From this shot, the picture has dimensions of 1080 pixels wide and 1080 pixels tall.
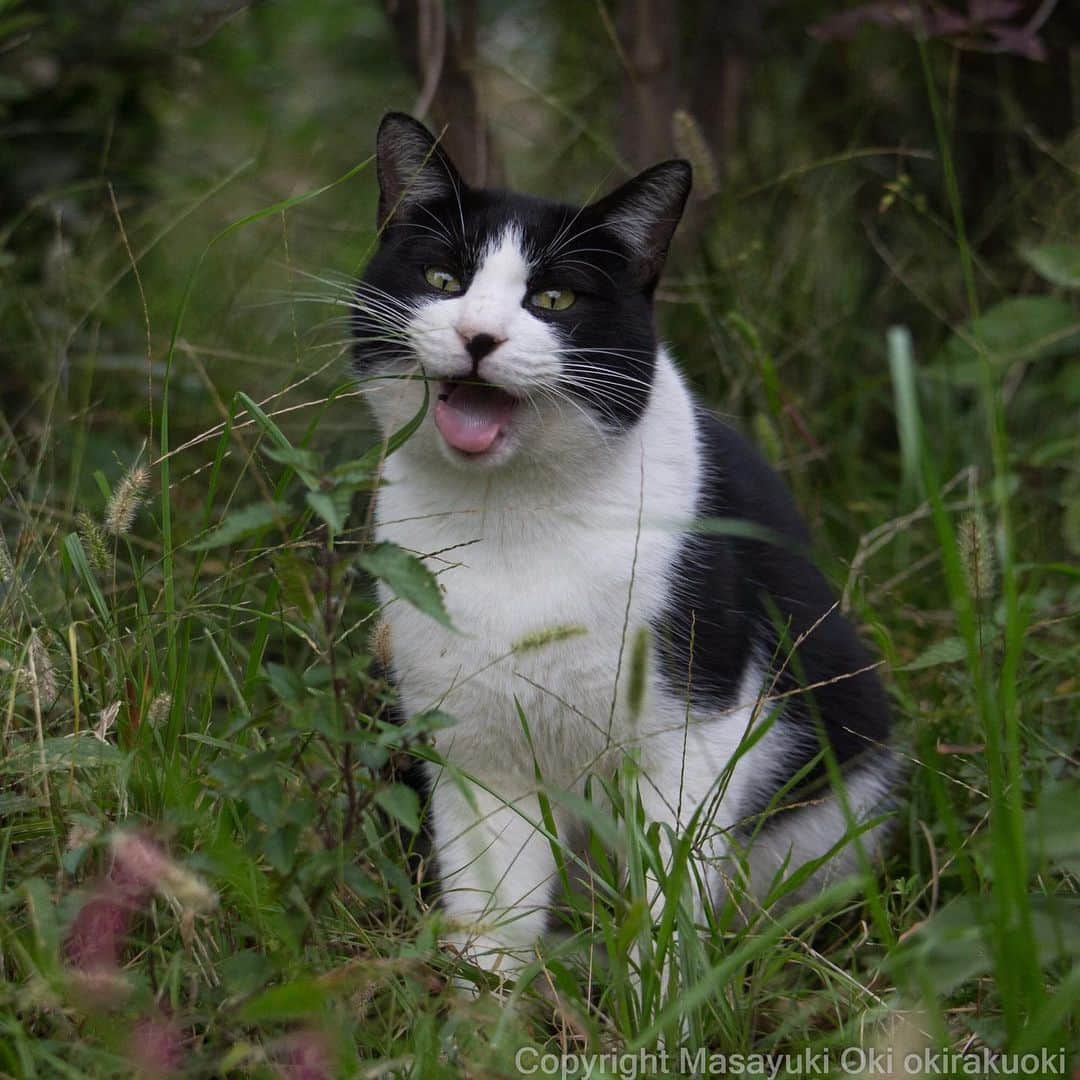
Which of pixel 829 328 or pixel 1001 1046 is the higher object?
pixel 829 328

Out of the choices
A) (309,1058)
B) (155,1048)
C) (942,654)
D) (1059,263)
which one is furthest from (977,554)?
(1059,263)

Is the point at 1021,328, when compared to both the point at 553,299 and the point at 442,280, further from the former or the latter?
the point at 442,280

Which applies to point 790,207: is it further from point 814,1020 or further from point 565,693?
point 814,1020

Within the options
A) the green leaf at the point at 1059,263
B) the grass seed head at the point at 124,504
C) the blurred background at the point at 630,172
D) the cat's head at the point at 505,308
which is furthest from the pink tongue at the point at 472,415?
the green leaf at the point at 1059,263

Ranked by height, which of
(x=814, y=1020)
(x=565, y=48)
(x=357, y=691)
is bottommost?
(x=814, y=1020)

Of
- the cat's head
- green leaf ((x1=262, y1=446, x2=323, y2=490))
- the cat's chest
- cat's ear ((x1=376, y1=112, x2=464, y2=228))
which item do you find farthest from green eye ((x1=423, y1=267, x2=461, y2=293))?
green leaf ((x1=262, y1=446, x2=323, y2=490))

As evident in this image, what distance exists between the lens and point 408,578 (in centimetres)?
138

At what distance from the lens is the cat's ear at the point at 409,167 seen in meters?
2.07

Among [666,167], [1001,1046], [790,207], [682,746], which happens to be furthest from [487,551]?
[790,207]

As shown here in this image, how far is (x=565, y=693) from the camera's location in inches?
76.2

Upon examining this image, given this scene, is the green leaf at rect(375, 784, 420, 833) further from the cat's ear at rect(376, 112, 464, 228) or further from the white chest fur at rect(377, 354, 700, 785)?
the cat's ear at rect(376, 112, 464, 228)

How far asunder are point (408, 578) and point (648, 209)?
3.13ft

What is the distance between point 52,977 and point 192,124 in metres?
3.65

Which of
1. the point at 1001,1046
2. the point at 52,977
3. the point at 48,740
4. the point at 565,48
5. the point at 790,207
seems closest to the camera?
the point at 52,977
